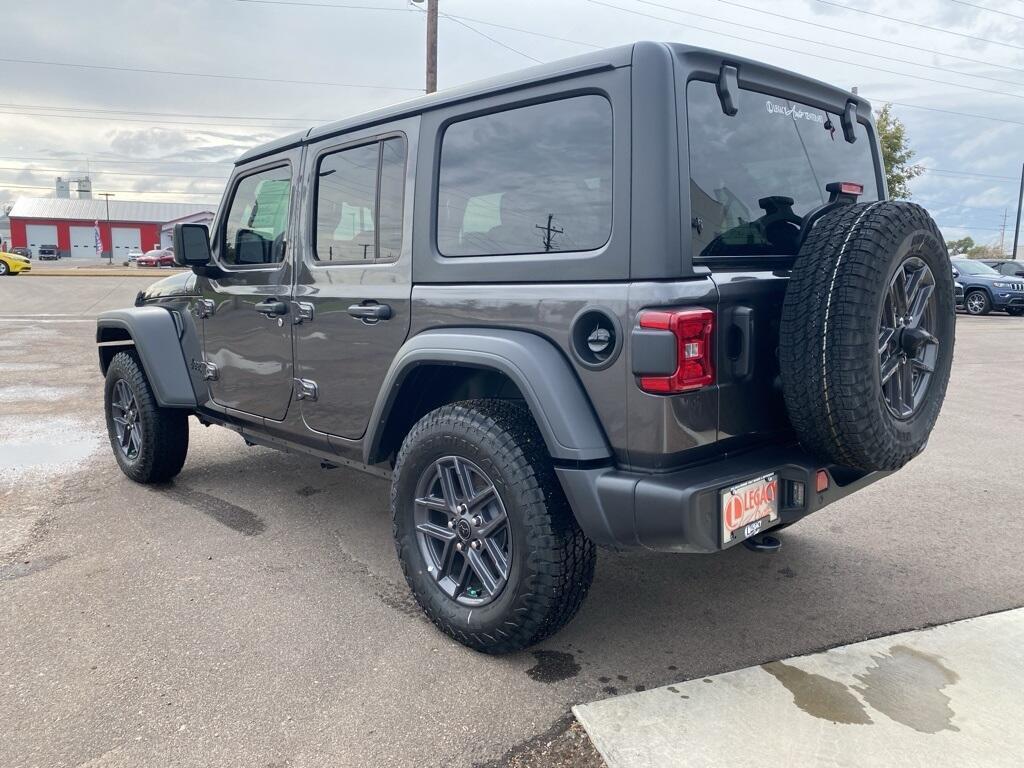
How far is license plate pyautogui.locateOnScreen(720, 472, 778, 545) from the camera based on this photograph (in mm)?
2432

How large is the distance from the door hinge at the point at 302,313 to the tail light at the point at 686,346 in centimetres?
181

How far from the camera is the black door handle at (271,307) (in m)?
3.79

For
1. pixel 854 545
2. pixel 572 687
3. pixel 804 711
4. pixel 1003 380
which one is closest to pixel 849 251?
pixel 804 711

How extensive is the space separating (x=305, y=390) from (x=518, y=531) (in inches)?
59.6

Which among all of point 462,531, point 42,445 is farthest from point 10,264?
point 462,531

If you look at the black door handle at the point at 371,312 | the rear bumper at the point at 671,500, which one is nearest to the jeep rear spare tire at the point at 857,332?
the rear bumper at the point at 671,500

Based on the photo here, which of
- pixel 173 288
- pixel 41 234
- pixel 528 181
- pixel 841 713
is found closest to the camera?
pixel 841 713

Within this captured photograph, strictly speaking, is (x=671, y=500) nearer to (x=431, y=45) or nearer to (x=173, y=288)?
(x=173, y=288)

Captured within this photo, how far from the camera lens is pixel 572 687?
2.67m

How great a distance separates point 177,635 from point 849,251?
2713 millimetres

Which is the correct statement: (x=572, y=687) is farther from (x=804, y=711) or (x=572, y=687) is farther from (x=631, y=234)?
(x=631, y=234)

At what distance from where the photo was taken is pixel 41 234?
67750 mm

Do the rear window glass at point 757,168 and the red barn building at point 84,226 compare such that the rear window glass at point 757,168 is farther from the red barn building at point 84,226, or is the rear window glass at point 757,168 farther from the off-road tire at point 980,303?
the red barn building at point 84,226

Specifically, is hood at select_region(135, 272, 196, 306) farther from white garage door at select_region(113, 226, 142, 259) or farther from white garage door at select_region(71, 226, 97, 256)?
white garage door at select_region(71, 226, 97, 256)
